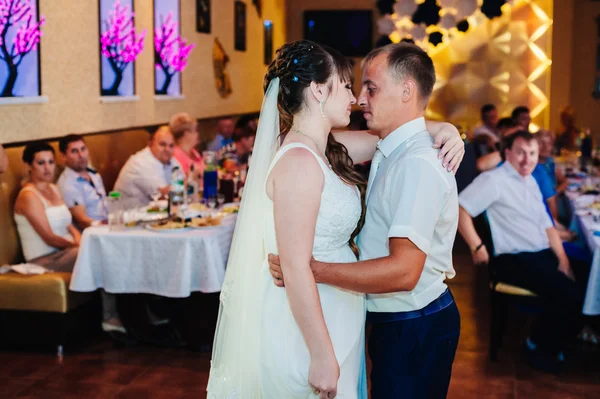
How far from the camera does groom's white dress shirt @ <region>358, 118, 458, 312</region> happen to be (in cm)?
202

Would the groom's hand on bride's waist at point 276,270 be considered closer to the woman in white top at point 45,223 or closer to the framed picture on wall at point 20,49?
the woman in white top at point 45,223

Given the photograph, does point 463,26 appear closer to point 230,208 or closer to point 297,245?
point 230,208

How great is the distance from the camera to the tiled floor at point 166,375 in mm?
3926

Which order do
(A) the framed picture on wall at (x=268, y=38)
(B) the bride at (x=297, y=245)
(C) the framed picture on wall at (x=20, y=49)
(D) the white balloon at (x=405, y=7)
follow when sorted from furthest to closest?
(A) the framed picture on wall at (x=268, y=38)
(D) the white balloon at (x=405, y=7)
(C) the framed picture on wall at (x=20, y=49)
(B) the bride at (x=297, y=245)

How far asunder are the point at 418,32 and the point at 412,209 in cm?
1104

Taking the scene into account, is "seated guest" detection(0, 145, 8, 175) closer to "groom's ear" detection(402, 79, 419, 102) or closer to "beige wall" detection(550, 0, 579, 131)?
"groom's ear" detection(402, 79, 419, 102)

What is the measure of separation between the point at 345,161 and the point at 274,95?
287 millimetres

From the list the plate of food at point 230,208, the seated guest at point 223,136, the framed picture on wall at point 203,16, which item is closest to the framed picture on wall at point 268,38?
the framed picture on wall at point 203,16

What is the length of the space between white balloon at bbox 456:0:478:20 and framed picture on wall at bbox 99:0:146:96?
20.3ft

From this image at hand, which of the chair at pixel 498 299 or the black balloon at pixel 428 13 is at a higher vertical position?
the black balloon at pixel 428 13

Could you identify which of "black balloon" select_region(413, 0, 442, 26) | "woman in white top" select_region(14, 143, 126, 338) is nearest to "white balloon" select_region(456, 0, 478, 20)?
"black balloon" select_region(413, 0, 442, 26)

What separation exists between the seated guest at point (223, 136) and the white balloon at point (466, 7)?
4.62m

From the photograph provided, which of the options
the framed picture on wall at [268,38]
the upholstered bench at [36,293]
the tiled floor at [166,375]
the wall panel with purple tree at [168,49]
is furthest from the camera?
the framed picture on wall at [268,38]

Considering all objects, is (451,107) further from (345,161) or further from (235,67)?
(345,161)
